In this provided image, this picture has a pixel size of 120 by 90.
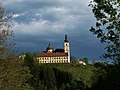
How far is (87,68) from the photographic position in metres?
181

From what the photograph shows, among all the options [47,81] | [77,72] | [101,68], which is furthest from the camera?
[77,72]

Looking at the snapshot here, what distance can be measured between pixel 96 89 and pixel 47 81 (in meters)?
105

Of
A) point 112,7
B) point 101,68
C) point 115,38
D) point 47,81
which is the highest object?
point 112,7

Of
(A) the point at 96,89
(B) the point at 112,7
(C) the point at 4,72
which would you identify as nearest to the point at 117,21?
(B) the point at 112,7

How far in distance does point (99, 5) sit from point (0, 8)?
12123 mm

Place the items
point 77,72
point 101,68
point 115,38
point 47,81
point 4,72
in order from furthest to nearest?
1. point 77,72
2. point 47,81
3. point 4,72
4. point 101,68
5. point 115,38

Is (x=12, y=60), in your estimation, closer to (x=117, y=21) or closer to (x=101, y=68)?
(x=101, y=68)

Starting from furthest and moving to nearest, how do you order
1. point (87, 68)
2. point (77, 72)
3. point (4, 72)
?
point (87, 68)
point (77, 72)
point (4, 72)

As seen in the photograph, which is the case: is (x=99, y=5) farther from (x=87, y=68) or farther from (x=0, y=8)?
(x=87, y=68)

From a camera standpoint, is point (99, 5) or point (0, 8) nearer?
point (99, 5)

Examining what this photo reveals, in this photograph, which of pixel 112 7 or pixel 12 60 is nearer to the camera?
pixel 112 7

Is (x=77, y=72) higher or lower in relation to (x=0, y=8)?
lower

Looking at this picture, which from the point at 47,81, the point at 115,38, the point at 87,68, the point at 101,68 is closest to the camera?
the point at 115,38

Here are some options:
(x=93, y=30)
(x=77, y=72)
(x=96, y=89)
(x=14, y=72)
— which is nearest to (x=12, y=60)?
(x=14, y=72)
